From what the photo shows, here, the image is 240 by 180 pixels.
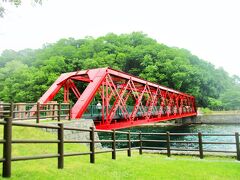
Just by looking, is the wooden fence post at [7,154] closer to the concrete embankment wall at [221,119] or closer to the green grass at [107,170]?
the green grass at [107,170]

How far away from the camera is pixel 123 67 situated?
55.9 m

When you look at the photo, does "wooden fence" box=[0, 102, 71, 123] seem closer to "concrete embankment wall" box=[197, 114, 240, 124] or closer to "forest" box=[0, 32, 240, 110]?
"forest" box=[0, 32, 240, 110]

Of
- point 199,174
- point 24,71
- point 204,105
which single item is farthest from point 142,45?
point 199,174

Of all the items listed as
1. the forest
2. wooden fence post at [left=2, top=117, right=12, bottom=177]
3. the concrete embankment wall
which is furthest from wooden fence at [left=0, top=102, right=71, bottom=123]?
the concrete embankment wall

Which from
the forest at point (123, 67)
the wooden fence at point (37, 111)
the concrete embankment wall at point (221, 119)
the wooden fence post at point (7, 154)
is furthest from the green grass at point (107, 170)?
the concrete embankment wall at point (221, 119)

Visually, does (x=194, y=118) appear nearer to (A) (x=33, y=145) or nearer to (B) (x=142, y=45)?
(B) (x=142, y=45)

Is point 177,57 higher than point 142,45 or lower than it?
lower

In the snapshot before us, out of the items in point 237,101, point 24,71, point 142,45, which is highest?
point 142,45

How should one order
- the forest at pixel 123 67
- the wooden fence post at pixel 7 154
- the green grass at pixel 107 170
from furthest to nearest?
1. the forest at pixel 123 67
2. the green grass at pixel 107 170
3. the wooden fence post at pixel 7 154

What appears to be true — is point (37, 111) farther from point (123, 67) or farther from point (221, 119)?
point (221, 119)

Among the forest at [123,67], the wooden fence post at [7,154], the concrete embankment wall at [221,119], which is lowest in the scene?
the concrete embankment wall at [221,119]

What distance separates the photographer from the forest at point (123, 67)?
4762cm

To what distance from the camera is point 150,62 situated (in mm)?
53812

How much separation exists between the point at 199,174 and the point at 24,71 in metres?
48.9
